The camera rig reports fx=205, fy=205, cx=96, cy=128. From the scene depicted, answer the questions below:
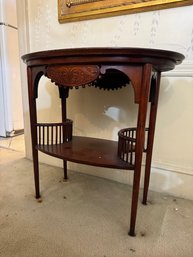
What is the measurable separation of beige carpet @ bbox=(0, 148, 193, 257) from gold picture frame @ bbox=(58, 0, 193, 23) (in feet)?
3.41

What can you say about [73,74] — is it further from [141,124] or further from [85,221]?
[85,221]

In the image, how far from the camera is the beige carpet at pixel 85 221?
81cm

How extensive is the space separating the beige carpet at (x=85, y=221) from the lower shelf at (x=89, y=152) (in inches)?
11.8

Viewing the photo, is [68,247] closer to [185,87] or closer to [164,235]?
[164,235]

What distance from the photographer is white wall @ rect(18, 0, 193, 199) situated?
108 cm

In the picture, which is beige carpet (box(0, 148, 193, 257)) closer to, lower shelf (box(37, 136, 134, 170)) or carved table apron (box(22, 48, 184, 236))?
carved table apron (box(22, 48, 184, 236))

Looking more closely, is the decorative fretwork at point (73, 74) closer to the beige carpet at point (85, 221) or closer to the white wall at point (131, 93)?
the white wall at point (131, 93)

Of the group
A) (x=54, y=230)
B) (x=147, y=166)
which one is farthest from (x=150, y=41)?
(x=54, y=230)

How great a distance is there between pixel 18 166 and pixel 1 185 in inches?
12.0

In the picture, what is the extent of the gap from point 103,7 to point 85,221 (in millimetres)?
1162

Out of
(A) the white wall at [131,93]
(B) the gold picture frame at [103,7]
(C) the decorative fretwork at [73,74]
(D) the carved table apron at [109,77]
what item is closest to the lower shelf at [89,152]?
(D) the carved table apron at [109,77]

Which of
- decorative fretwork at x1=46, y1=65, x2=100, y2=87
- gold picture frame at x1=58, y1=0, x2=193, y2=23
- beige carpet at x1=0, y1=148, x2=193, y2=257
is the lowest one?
beige carpet at x1=0, y1=148, x2=193, y2=257

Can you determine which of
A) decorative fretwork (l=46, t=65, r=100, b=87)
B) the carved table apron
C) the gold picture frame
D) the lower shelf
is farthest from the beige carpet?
the gold picture frame

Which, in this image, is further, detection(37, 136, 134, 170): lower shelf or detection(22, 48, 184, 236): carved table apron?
detection(37, 136, 134, 170): lower shelf
